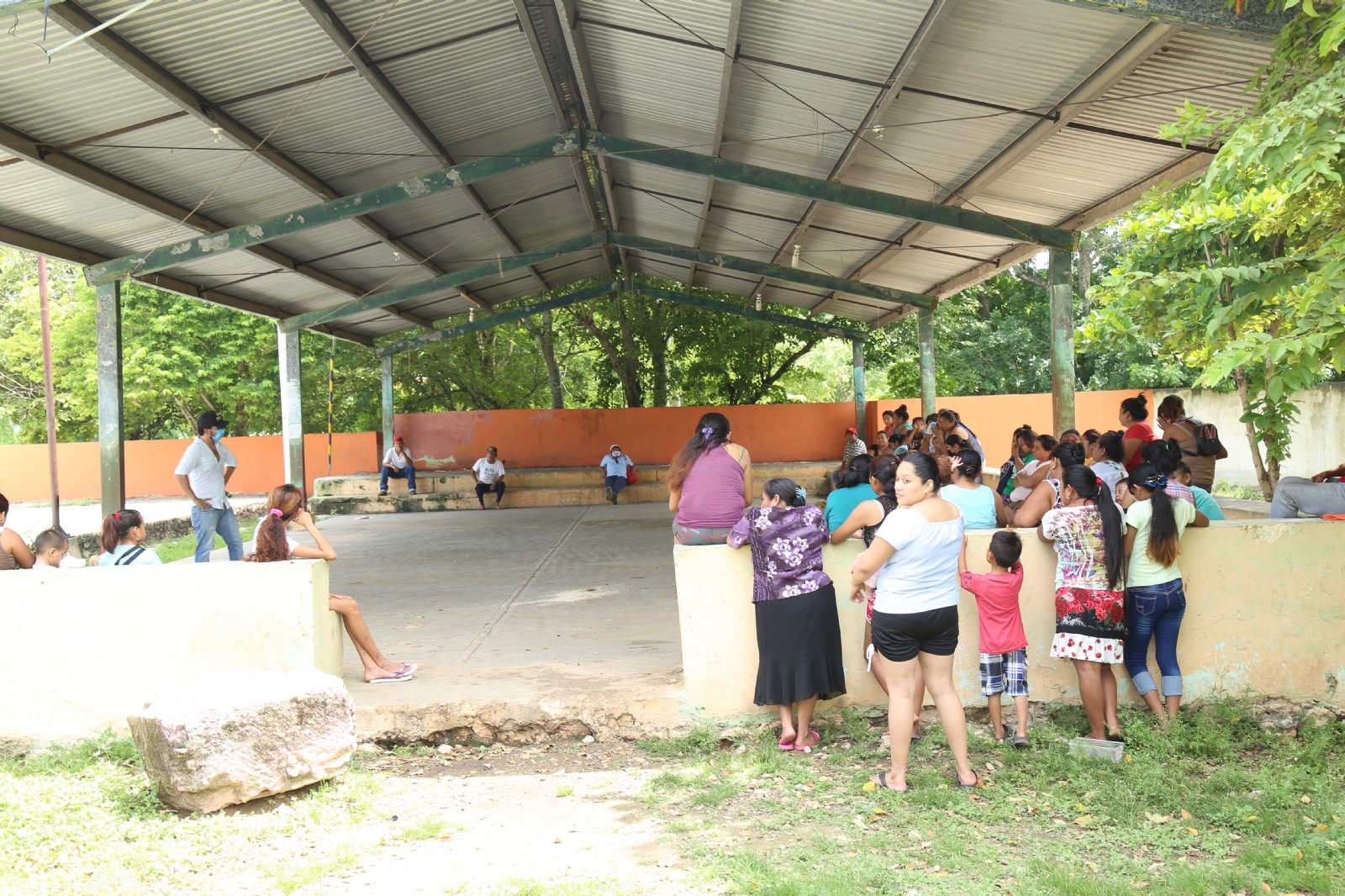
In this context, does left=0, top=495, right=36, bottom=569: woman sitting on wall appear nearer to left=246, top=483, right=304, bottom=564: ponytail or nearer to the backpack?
left=246, top=483, right=304, bottom=564: ponytail

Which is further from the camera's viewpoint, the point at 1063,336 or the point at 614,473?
the point at 614,473

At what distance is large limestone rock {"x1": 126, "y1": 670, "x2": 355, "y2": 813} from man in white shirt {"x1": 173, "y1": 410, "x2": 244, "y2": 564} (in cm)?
370

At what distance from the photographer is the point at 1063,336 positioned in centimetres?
956

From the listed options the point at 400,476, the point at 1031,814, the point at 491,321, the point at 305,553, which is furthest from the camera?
the point at 491,321

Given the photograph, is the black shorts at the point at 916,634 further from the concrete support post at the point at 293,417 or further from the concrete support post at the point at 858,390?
the concrete support post at the point at 858,390

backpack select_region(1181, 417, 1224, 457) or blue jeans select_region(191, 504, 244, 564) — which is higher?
backpack select_region(1181, 417, 1224, 457)

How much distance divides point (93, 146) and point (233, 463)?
9.05ft

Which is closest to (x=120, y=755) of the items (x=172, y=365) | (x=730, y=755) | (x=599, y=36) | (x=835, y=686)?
(x=730, y=755)

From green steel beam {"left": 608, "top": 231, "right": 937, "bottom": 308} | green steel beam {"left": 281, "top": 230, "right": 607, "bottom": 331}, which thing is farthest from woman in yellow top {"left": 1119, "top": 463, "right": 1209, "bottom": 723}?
green steel beam {"left": 281, "top": 230, "right": 607, "bottom": 331}

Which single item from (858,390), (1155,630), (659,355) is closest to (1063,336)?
(1155,630)

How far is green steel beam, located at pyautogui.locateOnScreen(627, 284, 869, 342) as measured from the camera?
19.0m

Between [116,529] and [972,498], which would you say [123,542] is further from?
[972,498]

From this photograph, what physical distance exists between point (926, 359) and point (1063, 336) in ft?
19.9

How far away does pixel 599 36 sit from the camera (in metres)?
8.06
